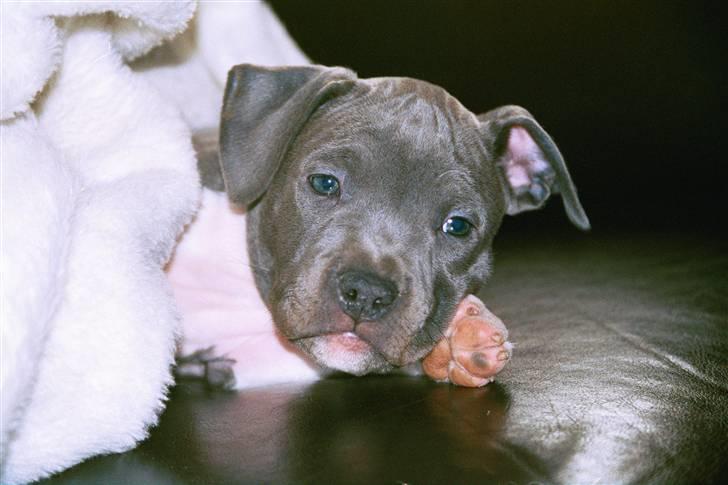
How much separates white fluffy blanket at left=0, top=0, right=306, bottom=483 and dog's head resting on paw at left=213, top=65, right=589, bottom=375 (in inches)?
9.1

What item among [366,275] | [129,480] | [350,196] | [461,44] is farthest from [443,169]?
[461,44]

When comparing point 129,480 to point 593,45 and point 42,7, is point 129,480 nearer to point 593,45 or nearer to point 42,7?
point 42,7

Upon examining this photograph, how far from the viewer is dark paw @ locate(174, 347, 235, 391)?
2289 mm

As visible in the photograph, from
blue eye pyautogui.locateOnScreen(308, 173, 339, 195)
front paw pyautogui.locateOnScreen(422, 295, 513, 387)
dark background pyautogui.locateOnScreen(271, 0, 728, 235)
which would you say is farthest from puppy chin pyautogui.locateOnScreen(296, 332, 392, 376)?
dark background pyautogui.locateOnScreen(271, 0, 728, 235)

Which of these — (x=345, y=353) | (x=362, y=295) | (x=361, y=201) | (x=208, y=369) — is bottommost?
(x=208, y=369)

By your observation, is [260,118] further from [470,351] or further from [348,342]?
[470,351]

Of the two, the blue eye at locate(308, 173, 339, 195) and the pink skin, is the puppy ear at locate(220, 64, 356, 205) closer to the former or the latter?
the blue eye at locate(308, 173, 339, 195)

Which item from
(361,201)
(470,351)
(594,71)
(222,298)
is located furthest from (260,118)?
(594,71)

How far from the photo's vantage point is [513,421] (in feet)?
6.11

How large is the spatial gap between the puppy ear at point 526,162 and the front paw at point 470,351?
1.55ft

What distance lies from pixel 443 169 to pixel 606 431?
82cm

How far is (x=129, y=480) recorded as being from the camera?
1.63m

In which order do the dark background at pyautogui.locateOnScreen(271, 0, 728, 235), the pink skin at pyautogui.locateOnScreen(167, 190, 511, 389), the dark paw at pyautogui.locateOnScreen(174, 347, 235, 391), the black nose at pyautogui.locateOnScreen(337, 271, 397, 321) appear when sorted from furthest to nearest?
the dark background at pyautogui.locateOnScreen(271, 0, 728, 235)
the pink skin at pyautogui.locateOnScreen(167, 190, 511, 389)
the dark paw at pyautogui.locateOnScreen(174, 347, 235, 391)
the black nose at pyautogui.locateOnScreen(337, 271, 397, 321)

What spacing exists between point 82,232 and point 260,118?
0.67m
